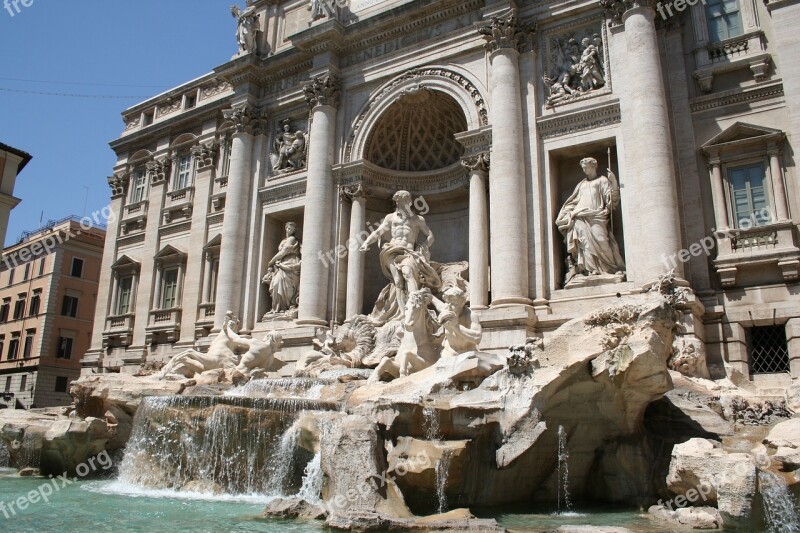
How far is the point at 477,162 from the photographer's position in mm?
19562

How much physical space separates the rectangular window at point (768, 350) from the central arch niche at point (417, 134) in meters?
10.8

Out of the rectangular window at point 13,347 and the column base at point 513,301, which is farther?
the rectangular window at point 13,347

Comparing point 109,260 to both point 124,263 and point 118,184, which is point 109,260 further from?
point 118,184

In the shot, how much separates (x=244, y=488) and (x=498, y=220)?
9810 mm

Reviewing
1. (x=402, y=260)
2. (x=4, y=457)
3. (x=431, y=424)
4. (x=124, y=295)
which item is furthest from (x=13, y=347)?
(x=431, y=424)

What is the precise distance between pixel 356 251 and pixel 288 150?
17.0 feet

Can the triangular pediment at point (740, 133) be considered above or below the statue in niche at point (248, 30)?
below

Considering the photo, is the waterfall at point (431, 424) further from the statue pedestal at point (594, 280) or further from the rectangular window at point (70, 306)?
the rectangular window at point (70, 306)

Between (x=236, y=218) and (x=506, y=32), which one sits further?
(x=236, y=218)

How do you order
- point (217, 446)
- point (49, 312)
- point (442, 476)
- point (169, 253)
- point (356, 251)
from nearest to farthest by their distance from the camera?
point (442, 476) → point (217, 446) → point (356, 251) → point (169, 253) → point (49, 312)

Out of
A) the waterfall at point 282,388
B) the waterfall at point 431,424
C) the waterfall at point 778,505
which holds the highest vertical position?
the waterfall at point 282,388

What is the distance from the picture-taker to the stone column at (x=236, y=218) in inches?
934

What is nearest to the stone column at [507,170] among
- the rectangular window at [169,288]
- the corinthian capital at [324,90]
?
the corinthian capital at [324,90]

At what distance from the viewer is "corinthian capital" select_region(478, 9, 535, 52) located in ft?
63.3
